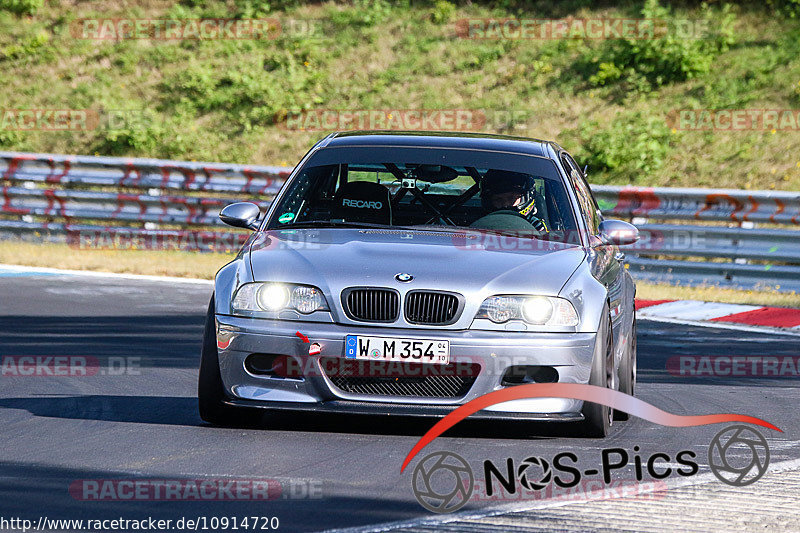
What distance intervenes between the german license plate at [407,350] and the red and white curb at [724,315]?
6770mm

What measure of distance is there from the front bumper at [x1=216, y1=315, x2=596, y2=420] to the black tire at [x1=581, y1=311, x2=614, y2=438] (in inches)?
2.0

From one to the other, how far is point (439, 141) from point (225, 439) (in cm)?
248

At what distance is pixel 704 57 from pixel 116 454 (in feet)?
64.5

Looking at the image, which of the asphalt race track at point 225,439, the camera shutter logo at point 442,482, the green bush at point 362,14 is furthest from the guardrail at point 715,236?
the green bush at point 362,14

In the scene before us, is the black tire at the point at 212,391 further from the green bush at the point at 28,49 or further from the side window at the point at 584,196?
the green bush at the point at 28,49

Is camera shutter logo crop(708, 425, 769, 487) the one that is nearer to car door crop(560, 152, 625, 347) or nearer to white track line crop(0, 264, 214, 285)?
car door crop(560, 152, 625, 347)

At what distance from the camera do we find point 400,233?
23.9ft

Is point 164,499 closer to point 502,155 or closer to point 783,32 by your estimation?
point 502,155

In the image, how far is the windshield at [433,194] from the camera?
7648 millimetres

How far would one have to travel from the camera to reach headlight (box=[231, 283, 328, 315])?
655cm

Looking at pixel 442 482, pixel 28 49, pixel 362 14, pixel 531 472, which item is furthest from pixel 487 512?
pixel 28 49

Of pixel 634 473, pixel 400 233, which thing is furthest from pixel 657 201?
pixel 634 473

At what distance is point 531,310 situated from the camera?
6523 millimetres

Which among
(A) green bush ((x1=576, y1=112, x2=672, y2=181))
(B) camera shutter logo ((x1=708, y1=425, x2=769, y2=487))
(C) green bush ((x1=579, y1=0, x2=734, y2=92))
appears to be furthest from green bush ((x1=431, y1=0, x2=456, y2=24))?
(B) camera shutter logo ((x1=708, y1=425, x2=769, y2=487))
